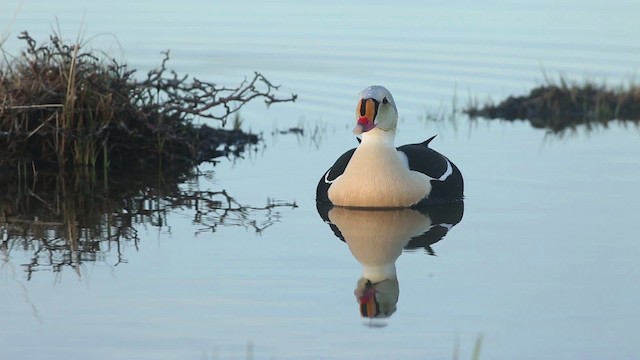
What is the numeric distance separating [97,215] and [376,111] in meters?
1.92

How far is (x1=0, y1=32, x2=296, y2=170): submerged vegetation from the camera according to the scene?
10.7 metres

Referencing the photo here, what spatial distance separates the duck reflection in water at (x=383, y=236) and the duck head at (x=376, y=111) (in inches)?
22.8

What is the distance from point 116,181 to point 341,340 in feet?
14.7

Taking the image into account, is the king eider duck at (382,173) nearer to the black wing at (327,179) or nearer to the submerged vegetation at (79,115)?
the black wing at (327,179)

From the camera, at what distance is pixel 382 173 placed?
9.62 metres

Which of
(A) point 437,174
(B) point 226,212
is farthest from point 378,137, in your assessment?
(B) point 226,212

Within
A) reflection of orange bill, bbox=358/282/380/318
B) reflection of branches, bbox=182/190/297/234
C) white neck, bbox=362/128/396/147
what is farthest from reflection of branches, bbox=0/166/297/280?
reflection of orange bill, bbox=358/282/380/318

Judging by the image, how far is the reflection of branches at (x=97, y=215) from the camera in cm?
823

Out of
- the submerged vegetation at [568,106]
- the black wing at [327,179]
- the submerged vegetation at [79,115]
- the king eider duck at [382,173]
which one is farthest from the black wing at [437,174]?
the submerged vegetation at [568,106]

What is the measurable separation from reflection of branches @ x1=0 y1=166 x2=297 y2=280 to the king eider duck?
0.39 metres

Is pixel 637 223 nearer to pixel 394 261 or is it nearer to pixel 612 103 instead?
pixel 394 261

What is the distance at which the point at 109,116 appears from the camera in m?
10.9

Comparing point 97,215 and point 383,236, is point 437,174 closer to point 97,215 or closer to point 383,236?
point 383,236

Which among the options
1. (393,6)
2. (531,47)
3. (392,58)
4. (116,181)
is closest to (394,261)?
(116,181)
